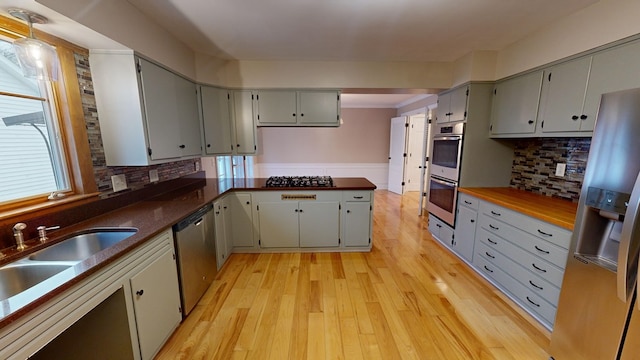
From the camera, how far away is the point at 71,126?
5.40 ft

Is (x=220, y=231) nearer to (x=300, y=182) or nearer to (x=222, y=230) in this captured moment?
(x=222, y=230)

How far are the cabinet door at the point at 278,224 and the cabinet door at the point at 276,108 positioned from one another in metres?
1.09

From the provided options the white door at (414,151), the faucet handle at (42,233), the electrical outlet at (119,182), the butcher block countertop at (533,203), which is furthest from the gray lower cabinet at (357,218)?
the white door at (414,151)

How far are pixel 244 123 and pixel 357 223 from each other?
197cm

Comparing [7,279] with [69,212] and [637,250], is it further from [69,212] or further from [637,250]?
[637,250]

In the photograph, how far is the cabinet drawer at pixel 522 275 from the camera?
1767mm

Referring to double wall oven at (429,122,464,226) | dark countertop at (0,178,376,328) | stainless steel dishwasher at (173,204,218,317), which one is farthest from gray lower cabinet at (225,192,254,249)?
double wall oven at (429,122,464,226)

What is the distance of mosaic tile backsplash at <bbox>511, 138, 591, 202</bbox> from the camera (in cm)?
214

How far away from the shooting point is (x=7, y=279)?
44.1 inches

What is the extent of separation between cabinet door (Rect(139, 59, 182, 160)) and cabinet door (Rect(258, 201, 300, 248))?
1154mm

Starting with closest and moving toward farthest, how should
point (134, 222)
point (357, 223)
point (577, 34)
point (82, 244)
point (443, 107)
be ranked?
1. point (82, 244)
2. point (134, 222)
3. point (577, 34)
4. point (357, 223)
5. point (443, 107)

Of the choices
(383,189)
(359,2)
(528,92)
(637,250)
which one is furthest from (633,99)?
(383,189)

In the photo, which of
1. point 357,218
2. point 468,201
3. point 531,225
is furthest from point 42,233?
point 468,201

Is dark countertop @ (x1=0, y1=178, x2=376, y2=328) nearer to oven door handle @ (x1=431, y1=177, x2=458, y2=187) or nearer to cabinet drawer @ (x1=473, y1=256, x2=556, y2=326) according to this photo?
oven door handle @ (x1=431, y1=177, x2=458, y2=187)
